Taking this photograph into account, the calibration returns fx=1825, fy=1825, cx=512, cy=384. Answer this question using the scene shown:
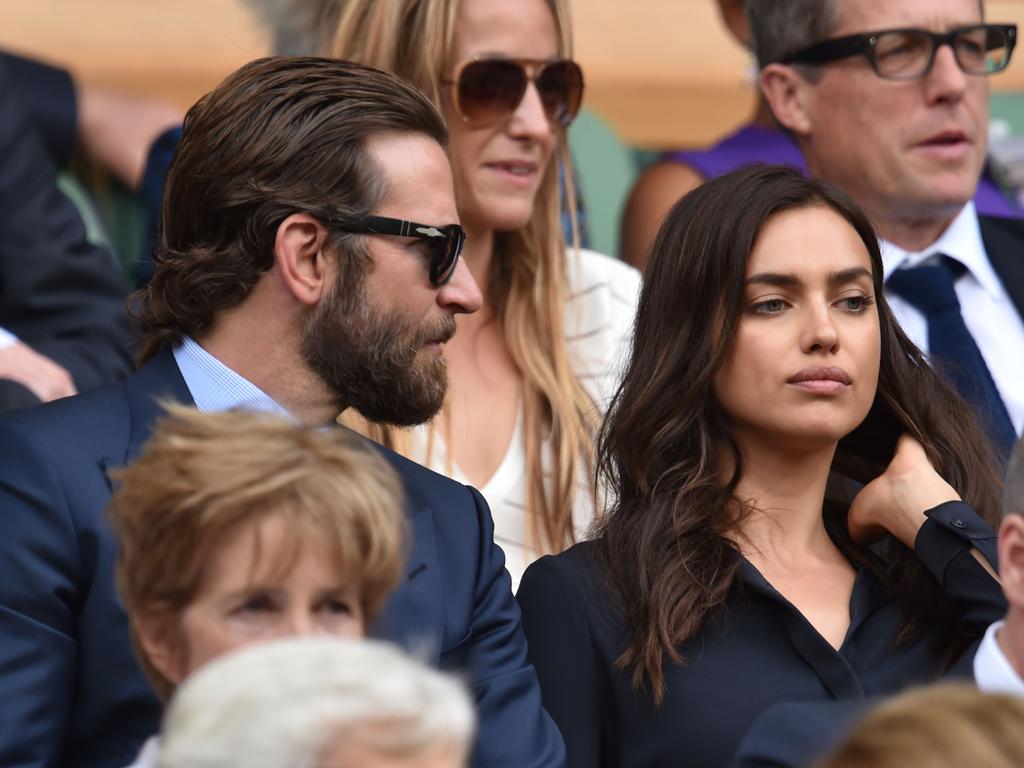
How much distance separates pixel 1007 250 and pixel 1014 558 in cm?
178

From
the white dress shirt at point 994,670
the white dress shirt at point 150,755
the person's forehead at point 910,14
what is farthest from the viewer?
the person's forehead at point 910,14

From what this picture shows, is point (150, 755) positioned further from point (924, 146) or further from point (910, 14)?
point (910, 14)

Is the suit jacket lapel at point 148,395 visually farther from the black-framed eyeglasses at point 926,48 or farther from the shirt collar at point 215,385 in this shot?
the black-framed eyeglasses at point 926,48

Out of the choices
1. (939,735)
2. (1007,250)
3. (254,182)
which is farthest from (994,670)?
(1007,250)

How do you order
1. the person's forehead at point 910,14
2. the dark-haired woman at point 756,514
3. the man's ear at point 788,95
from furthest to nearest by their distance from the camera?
1. the man's ear at point 788,95
2. the person's forehead at point 910,14
3. the dark-haired woman at point 756,514

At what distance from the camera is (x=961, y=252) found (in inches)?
146

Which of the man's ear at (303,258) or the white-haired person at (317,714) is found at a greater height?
the man's ear at (303,258)

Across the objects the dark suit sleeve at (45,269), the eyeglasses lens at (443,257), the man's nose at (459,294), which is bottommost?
the dark suit sleeve at (45,269)

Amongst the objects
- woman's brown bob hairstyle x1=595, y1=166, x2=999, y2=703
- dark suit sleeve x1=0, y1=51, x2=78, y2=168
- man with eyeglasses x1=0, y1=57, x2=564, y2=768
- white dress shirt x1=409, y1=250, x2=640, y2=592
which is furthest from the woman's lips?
dark suit sleeve x1=0, y1=51, x2=78, y2=168

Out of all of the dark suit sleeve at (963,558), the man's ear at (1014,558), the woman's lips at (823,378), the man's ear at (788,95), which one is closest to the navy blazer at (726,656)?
the dark suit sleeve at (963,558)

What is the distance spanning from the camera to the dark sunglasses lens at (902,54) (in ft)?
12.1

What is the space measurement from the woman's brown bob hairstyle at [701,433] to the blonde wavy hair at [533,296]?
1.26 feet

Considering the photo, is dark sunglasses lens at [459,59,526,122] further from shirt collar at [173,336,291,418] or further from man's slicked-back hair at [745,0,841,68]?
shirt collar at [173,336,291,418]

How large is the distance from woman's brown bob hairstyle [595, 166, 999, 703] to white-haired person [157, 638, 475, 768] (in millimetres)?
1101
